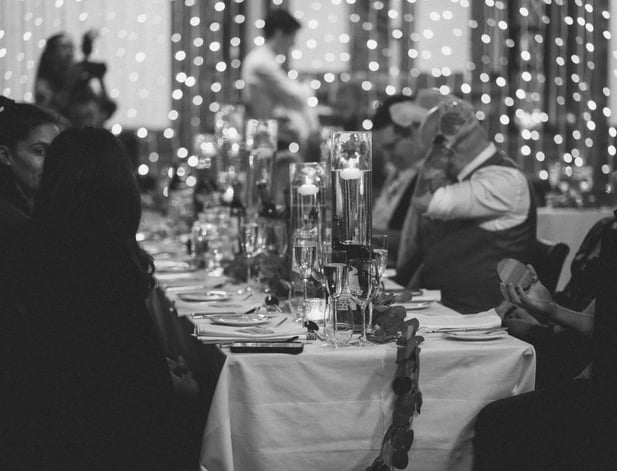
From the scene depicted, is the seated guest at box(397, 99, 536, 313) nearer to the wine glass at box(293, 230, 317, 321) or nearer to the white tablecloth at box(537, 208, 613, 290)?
the wine glass at box(293, 230, 317, 321)

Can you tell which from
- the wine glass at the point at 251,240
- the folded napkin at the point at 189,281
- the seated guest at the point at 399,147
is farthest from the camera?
the seated guest at the point at 399,147

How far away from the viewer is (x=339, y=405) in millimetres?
2107

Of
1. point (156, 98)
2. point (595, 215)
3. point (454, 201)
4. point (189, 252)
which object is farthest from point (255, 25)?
point (454, 201)

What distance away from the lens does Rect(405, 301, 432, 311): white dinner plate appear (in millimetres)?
2676

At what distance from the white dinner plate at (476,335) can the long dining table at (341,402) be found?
2 cm

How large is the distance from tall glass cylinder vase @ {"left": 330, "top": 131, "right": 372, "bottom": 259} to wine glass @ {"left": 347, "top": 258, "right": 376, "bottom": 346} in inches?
11.1

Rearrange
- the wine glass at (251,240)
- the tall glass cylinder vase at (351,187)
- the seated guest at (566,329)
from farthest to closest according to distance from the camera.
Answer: the wine glass at (251,240) < the seated guest at (566,329) < the tall glass cylinder vase at (351,187)

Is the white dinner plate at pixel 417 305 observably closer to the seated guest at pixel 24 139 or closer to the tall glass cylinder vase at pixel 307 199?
the tall glass cylinder vase at pixel 307 199

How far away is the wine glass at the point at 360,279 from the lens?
2.16m

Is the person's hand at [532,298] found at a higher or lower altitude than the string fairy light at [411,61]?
lower

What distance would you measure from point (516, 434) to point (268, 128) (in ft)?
6.85

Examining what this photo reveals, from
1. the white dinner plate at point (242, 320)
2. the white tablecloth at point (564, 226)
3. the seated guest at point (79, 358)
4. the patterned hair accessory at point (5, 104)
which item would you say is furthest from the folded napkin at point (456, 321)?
the white tablecloth at point (564, 226)

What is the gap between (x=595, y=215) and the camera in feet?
19.1

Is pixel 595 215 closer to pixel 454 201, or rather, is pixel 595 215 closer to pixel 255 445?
pixel 454 201
